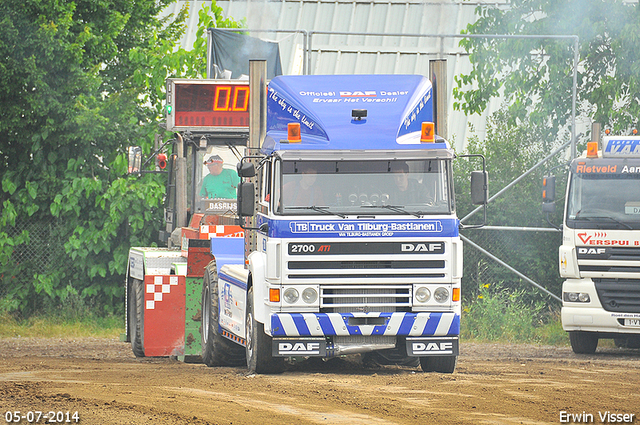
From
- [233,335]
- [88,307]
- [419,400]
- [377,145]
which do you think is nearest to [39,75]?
[88,307]

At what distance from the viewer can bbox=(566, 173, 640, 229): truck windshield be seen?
14.1 meters

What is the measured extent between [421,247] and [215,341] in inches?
145

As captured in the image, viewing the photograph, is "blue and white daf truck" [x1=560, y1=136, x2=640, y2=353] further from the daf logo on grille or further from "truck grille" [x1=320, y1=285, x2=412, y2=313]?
"truck grille" [x1=320, y1=285, x2=412, y2=313]

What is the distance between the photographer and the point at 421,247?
10.3 meters

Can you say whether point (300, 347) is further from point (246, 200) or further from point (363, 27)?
point (363, 27)

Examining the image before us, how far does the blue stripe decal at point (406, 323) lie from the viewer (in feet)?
34.0

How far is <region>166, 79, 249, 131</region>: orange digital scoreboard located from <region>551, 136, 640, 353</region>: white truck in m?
5.03

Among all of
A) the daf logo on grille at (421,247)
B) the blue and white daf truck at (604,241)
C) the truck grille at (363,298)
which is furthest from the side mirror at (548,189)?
the truck grille at (363,298)

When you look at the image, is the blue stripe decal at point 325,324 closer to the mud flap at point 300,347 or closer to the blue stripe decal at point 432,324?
the mud flap at point 300,347

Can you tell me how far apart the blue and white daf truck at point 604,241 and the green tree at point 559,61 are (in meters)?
4.01

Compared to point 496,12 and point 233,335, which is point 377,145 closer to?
point 233,335

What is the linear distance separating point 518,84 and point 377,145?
29.9 feet

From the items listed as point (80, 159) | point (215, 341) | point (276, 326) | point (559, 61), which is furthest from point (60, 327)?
point (559, 61)

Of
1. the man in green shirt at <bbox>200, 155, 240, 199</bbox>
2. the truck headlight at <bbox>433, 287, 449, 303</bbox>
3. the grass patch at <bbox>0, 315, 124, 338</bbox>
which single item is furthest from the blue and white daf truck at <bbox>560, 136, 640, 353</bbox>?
the grass patch at <bbox>0, 315, 124, 338</bbox>
